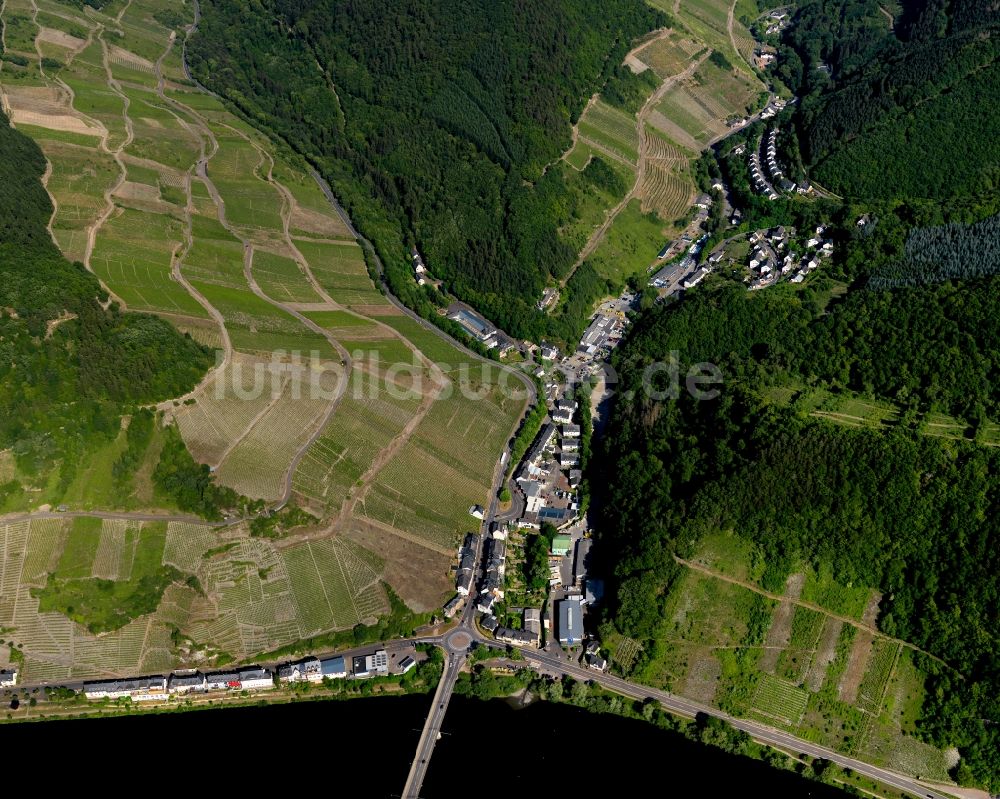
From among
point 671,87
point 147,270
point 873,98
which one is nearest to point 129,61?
point 147,270

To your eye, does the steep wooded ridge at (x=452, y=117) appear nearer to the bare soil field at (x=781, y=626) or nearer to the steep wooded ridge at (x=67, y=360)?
the steep wooded ridge at (x=67, y=360)

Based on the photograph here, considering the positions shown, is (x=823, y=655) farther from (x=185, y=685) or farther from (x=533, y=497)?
(x=185, y=685)

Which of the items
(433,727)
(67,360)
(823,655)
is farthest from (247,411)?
(823,655)

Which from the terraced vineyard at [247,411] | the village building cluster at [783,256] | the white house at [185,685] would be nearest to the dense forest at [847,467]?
the village building cluster at [783,256]

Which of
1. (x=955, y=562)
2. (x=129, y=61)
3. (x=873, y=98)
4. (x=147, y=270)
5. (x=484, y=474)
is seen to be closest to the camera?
(x=955, y=562)

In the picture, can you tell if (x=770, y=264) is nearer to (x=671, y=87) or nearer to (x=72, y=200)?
(x=671, y=87)
